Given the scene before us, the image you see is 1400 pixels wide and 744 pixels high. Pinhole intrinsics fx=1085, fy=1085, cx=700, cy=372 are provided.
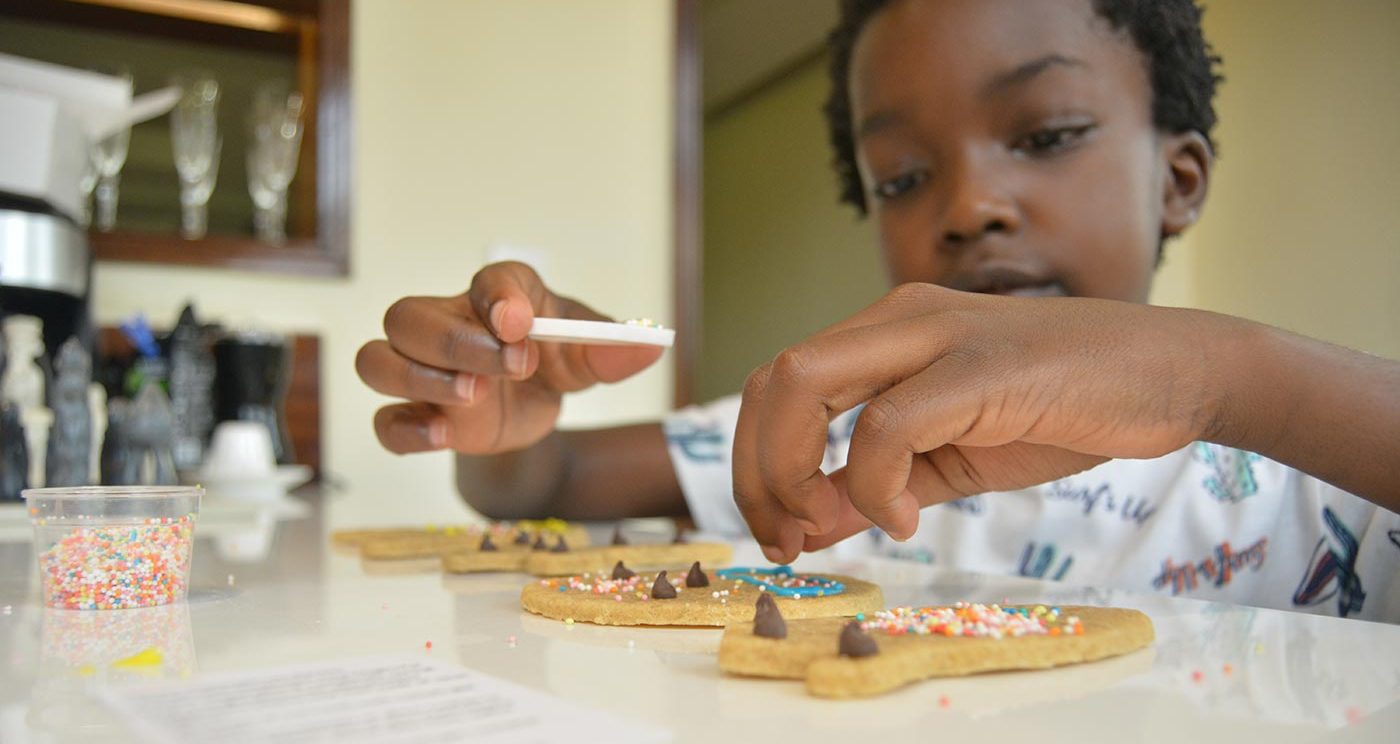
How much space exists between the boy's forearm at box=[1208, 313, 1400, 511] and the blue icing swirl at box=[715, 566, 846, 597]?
23 centimetres

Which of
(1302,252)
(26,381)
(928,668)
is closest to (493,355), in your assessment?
(928,668)

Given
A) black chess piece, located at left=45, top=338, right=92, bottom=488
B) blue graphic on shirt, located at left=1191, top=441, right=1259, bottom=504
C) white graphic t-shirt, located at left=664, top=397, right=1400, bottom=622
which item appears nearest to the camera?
white graphic t-shirt, located at left=664, top=397, right=1400, bottom=622

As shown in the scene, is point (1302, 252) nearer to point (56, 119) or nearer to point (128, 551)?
point (128, 551)

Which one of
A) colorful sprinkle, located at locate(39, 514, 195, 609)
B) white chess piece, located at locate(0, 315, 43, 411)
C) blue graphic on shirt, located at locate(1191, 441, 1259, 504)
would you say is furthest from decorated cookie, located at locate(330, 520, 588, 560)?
white chess piece, located at locate(0, 315, 43, 411)

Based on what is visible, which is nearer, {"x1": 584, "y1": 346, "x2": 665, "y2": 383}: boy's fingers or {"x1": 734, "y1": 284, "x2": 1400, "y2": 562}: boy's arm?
{"x1": 734, "y1": 284, "x2": 1400, "y2": 562}: boy's arm

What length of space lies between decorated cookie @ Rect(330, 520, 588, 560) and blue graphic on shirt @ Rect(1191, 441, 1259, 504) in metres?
0.55

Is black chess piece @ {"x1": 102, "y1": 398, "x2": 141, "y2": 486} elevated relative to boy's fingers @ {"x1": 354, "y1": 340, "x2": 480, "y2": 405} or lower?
lower

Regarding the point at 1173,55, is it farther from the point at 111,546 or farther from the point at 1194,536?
the point at 111,546

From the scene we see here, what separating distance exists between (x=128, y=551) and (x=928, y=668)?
17.2 inches

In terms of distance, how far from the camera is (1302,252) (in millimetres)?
1465

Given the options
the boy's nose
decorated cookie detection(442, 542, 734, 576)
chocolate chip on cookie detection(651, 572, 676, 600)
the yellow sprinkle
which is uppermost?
the boy's nose

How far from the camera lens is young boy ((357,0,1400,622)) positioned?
542mm

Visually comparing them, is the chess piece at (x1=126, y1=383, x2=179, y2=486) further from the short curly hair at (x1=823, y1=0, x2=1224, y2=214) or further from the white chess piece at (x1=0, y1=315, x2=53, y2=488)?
the short curly hair at (x1=823, y1=0, x2=1224, y2=214)

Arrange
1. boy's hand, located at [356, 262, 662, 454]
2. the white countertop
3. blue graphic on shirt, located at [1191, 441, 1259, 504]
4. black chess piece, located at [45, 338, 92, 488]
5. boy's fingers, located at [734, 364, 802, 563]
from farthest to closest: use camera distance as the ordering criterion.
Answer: black chess piece, located at [45, 338, 92, 488] < blue graphic on shirt, located at [1191, 441, 1259, 504] < boy's hand, located at [356, 262, 662, 454] < boy's fingers, located at [734, 364, 802, 563] < the white countertop
